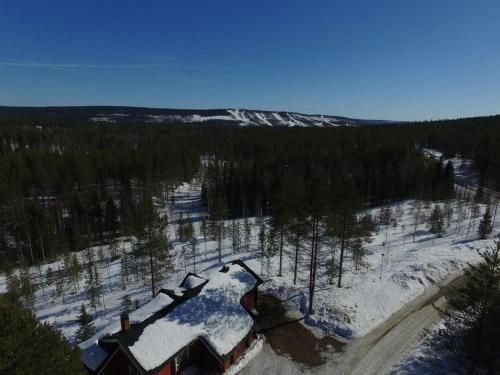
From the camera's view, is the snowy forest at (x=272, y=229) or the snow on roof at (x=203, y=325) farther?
the snowy forest at (x=272, y=229)

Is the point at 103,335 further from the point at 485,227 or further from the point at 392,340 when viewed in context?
the point at 485,227

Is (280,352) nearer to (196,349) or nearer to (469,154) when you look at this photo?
(196,349)

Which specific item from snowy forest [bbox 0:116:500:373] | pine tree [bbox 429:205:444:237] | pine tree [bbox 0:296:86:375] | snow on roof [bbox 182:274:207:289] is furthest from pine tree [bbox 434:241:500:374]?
pine tree [bbox 429:205:444:237]

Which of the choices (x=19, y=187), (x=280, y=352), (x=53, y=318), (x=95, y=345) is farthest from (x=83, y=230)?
(x=280, y=352)

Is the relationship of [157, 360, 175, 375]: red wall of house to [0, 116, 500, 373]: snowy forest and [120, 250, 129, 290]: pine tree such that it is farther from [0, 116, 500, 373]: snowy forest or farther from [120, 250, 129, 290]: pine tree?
[120, 250, 129, 290]: pine tree

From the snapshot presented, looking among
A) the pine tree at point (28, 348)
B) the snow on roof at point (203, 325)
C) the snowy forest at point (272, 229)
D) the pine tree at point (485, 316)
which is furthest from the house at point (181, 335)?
the pine tree at point (485, 316)

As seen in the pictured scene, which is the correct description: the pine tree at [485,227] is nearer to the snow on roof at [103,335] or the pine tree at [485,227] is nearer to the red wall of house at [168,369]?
the snow on roof at [103,335]
